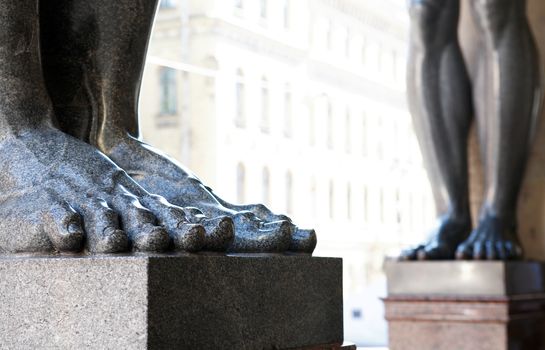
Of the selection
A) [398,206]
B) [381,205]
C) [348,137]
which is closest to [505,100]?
[348,137]

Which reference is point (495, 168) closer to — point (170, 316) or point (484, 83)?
point (484, 83)

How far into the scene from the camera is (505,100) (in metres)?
3.03

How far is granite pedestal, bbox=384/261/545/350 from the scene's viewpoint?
274 centimetres

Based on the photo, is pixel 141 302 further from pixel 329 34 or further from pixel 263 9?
pixel 329 34

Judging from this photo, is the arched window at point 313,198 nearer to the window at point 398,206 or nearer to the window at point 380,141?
the window at point 380,141

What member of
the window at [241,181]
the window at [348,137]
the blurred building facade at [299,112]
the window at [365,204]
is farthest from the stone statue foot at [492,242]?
the window at [365,204]

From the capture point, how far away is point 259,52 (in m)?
16.9

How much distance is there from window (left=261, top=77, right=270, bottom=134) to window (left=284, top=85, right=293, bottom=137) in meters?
0.50

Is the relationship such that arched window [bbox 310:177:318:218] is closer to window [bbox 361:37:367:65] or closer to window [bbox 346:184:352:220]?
window [bbox 346:184:352:220]

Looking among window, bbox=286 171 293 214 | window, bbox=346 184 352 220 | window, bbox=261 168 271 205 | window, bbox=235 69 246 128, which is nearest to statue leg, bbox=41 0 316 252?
window, bbox=235 69 246 128

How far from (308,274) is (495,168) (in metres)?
2.05

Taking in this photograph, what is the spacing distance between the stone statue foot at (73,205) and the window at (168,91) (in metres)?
16.1

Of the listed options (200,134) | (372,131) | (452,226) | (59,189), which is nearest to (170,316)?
(59,189)

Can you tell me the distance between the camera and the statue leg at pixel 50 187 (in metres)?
0.95
